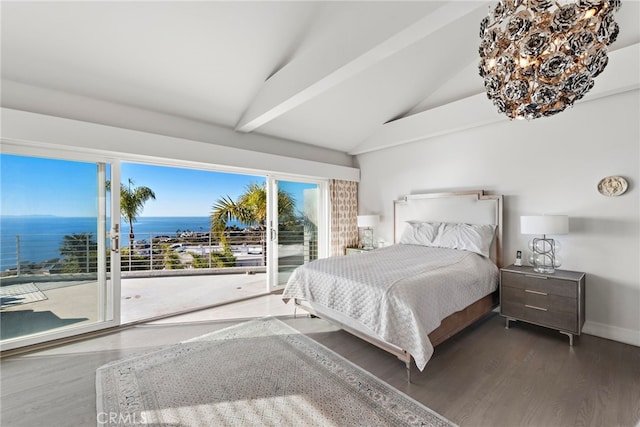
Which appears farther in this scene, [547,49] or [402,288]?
[402,288]

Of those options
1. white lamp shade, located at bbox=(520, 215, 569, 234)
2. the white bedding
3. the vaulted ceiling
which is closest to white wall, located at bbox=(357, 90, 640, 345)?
the vaulted ceiling

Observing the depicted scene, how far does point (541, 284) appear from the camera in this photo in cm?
279

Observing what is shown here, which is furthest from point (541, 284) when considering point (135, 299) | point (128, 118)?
point (135, 299)

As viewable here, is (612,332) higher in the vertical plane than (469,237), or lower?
lower

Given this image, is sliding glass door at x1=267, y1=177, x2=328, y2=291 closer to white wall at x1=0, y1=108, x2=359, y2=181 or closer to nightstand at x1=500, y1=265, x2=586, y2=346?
white wall at x1=0, y1=108, x2=359, y2=181

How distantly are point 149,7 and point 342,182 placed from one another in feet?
12.1

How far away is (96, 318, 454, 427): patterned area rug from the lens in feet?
5.72

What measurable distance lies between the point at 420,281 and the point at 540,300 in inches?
60.0

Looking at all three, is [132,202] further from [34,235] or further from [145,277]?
[34,235]

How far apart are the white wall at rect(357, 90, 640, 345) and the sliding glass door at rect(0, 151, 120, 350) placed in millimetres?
4665

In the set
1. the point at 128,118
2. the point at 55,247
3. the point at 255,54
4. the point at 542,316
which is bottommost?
the point at 542,316

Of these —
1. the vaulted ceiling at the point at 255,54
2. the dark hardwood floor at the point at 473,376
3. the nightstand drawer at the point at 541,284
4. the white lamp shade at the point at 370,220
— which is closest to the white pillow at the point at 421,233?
the white lamp shade at the point at 370,220

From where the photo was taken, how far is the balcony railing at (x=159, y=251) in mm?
2715

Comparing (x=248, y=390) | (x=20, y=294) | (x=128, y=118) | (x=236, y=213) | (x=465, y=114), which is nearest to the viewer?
(x=248, y=390)
